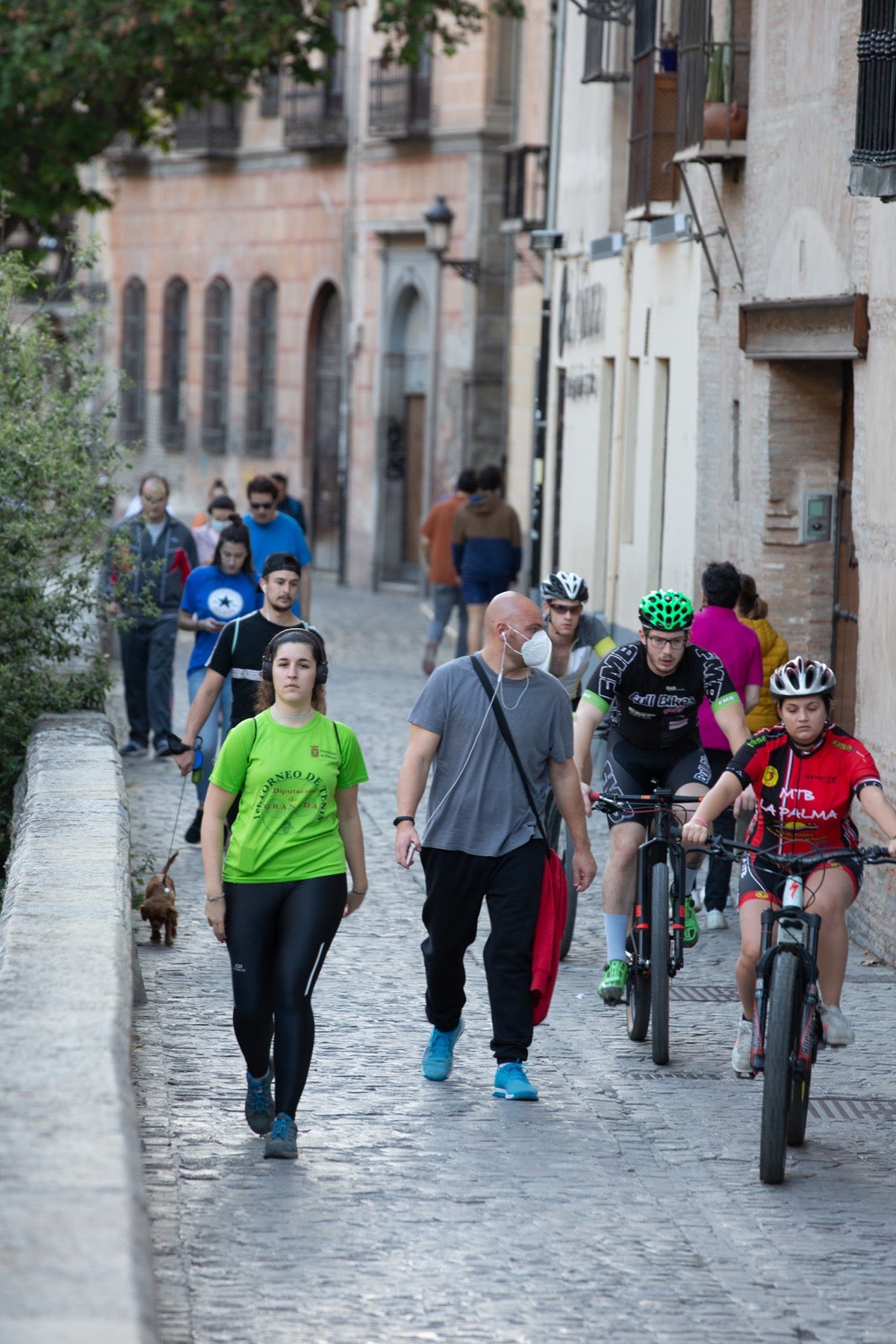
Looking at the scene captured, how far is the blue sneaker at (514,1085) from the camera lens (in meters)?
7.64

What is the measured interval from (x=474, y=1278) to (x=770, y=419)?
8.24 metres

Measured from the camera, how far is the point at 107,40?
22188 millimetres

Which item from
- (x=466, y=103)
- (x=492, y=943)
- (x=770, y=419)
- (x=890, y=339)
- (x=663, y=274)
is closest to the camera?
(x=492, y=943)

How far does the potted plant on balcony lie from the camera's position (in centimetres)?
1398

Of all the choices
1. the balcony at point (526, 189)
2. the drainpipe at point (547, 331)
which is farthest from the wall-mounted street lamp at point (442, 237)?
the drainpipe at point (547, 331)

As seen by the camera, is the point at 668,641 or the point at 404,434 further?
the point at 404,434

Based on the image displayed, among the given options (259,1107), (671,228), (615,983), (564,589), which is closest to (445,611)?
(671,228)

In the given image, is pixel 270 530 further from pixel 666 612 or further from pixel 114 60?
pixel 114 60

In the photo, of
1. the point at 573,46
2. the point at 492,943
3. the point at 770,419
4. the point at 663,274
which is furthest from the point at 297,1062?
the point at 573,46

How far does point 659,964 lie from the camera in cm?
821

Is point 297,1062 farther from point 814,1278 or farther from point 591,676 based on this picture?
point 591,676

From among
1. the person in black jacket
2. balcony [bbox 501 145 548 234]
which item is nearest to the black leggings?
the person in black jacket

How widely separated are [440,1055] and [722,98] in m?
8.15

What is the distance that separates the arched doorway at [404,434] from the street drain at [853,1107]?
25044 millimetres
